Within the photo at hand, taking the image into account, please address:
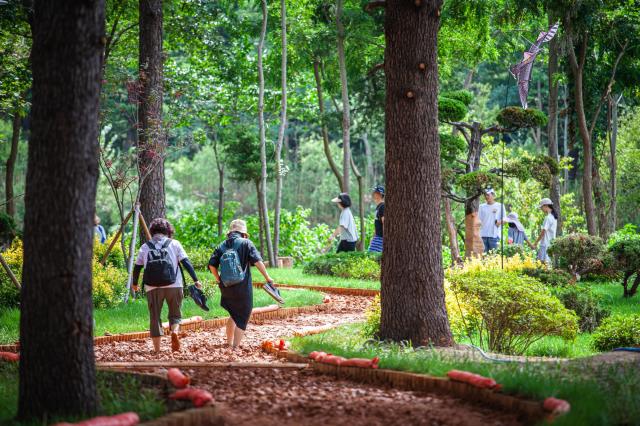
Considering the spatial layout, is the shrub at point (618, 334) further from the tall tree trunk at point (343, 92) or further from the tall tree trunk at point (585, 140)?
the tall tree trunk at point (343, 92)

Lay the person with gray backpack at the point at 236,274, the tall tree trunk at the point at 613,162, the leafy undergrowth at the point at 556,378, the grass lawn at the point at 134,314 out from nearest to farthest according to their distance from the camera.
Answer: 1. the leafy undergrowth at the point at 556,378
2. the person with gray backpack at the point at 236,274
3. the grass lawn at the point at 134,314
4. the tall tree trunk at the point at 613,162

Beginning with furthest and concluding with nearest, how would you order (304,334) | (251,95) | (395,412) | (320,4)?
1. (251,95)
2. (320,4)
3. (304,334)
4. (395,412)

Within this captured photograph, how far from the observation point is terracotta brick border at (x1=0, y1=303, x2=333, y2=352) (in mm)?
→ 10156

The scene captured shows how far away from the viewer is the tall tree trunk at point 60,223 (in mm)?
5355

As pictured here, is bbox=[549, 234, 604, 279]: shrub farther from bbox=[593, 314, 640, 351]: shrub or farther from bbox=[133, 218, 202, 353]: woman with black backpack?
bbox=[133, 218, 202, 353]: woman with black backpack

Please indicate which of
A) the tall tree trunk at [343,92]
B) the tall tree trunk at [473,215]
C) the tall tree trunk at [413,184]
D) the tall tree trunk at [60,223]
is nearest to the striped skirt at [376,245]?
the tall tree trunk at [473,215]

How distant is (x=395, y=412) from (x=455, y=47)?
59.9ft

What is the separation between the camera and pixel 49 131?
17.6ft

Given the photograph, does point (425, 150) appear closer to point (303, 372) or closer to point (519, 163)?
point (303, 372)

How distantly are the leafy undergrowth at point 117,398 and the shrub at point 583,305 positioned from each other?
7790 mm

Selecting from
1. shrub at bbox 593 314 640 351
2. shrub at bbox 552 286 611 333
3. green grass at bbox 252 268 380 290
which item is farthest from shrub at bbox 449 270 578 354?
green grass at bbox 252 268 380 290

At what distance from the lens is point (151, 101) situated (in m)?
15.0

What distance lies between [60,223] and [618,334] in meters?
7.02

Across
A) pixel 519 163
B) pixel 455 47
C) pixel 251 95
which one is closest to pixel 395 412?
pixel 519 163
